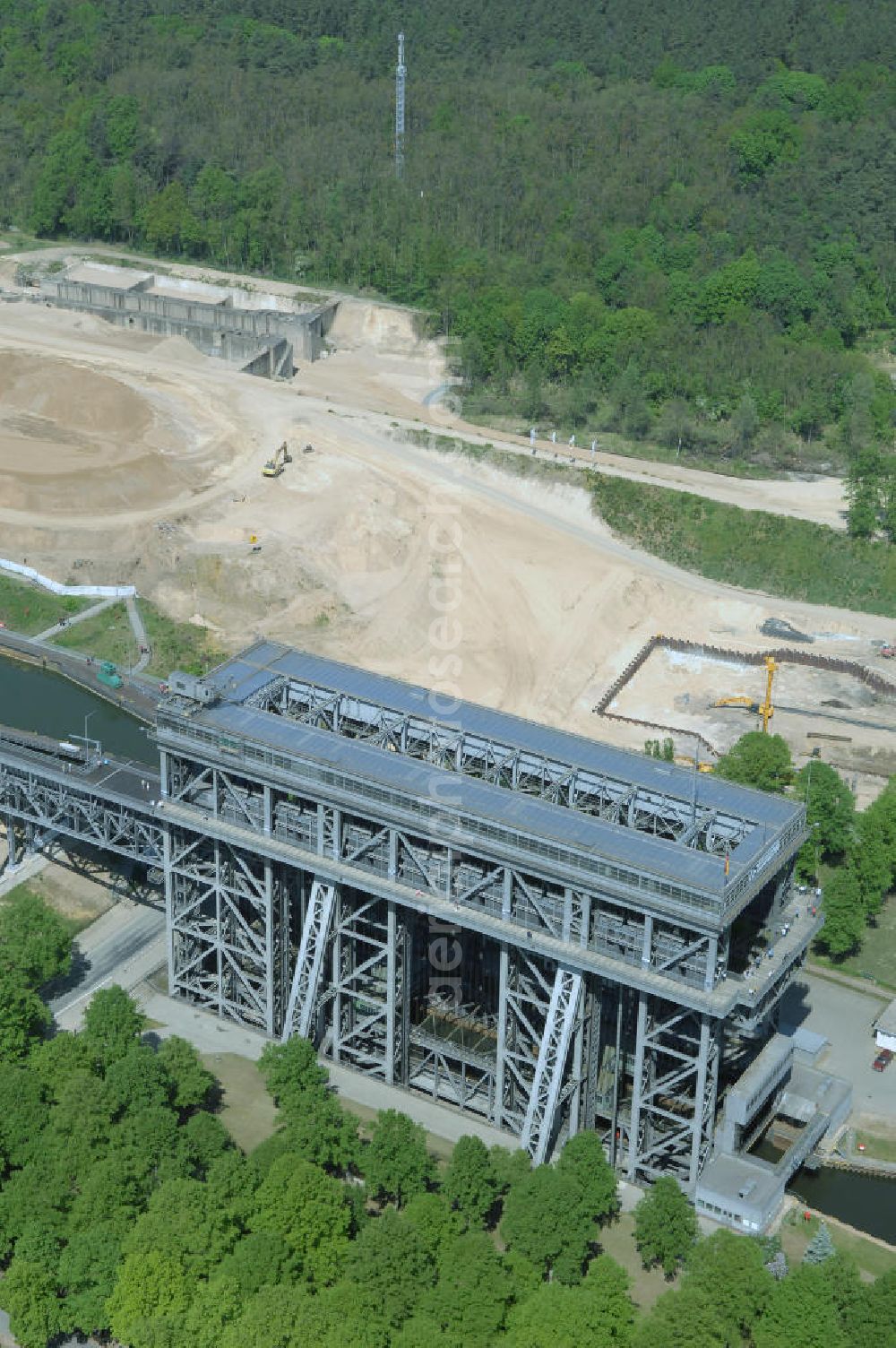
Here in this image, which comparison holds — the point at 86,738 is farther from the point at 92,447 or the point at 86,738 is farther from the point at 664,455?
the point at 664,455

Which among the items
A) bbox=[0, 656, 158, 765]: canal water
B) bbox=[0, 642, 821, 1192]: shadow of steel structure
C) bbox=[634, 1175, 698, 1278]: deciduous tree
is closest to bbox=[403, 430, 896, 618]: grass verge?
bbox=[0, 656, 158, 765]: canal water

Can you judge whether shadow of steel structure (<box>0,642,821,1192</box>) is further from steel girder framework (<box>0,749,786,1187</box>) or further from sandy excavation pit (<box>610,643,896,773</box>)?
sandy excavation pit (<box>610,643,896,773</box>)

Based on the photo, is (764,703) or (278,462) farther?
(278,462)

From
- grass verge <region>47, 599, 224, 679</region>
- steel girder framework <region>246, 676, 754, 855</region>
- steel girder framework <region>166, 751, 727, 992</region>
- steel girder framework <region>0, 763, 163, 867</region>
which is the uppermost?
steel girder framework <region>246, 676, 754, 855</region>

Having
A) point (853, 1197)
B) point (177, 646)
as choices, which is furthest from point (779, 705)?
point (853, 1197)

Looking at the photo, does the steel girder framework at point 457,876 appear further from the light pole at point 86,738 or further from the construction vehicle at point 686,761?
the construction vehicle at point 686,761
